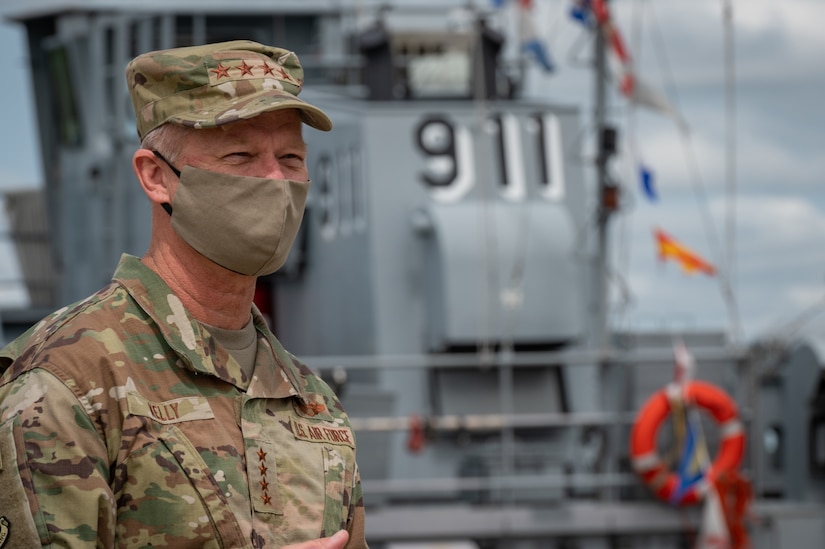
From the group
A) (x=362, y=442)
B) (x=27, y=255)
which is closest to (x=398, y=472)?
(x=362, y=442)

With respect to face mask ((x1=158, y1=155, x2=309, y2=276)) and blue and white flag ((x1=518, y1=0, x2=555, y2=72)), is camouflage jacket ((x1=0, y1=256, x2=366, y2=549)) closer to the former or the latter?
face mask ((x1=158, y1=155, x2=309, y2=276))

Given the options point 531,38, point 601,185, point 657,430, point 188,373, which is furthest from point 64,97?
point 188,373

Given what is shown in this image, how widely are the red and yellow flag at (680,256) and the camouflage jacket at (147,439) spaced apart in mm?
6618

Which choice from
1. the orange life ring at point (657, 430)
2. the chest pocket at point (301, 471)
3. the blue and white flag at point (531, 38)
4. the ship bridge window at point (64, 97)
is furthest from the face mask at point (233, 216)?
the ship bridge window at point (64, 97)

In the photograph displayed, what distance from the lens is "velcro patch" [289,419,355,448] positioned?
2166 millimetres

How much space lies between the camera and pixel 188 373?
204 centimetres

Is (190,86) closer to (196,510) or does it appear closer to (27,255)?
(196,510)

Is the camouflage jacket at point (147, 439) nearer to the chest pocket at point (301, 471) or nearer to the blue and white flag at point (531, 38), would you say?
the chest pocket at point (301, 471)

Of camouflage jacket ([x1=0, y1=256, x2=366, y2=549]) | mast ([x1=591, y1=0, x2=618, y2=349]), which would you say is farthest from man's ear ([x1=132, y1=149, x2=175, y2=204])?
mast ([x1=591, y1=0, x2=618, y2=349])

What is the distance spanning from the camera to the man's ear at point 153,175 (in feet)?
6.83

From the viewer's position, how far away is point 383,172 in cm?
899

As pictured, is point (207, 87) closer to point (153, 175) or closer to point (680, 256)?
point (153, 175)

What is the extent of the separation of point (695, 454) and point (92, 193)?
508 cm

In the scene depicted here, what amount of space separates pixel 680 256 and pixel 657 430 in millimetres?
1133
